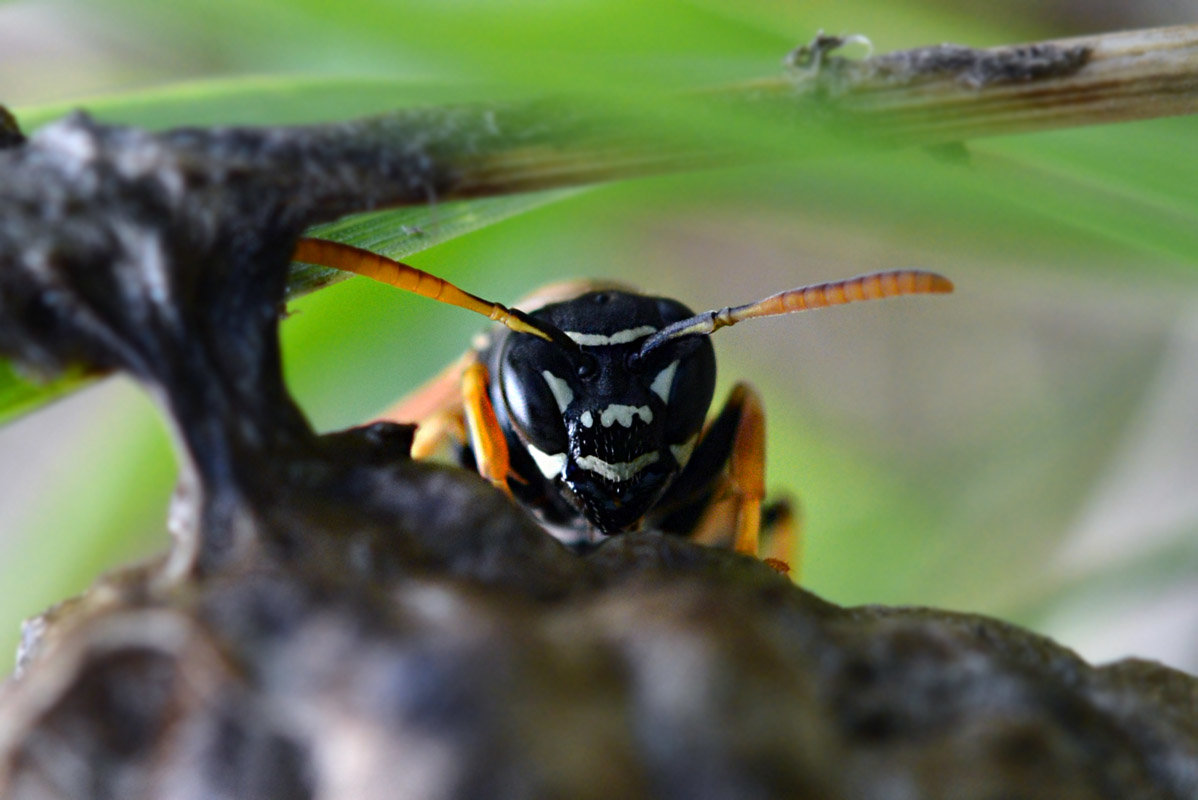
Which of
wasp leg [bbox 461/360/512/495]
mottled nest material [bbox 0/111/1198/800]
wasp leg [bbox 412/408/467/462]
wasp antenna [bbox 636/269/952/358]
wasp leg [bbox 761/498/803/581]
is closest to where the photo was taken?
mottled nest material [bbox 0/111/1198/800]

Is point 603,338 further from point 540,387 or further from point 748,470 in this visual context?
point 748,470

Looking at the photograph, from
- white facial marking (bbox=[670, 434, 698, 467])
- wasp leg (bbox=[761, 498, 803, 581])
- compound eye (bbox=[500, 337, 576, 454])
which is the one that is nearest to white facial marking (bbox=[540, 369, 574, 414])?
compound eye (bbox=[500, 337, 576, 454])

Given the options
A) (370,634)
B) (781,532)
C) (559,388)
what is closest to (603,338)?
(559,388)

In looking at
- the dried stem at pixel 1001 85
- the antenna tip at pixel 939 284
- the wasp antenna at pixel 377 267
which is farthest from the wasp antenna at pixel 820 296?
the wasp antenna at pixel 377 267

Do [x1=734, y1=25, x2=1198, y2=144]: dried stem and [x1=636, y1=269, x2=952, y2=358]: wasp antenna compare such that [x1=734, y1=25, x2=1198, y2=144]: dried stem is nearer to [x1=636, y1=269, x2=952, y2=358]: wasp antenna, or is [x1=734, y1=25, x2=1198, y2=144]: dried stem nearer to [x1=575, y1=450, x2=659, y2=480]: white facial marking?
[x1=636, y1=269, x2=952, y2=358]: wasp antenna

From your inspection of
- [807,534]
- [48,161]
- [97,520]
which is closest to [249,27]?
[48,161]

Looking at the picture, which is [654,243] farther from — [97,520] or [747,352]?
[97,520]
